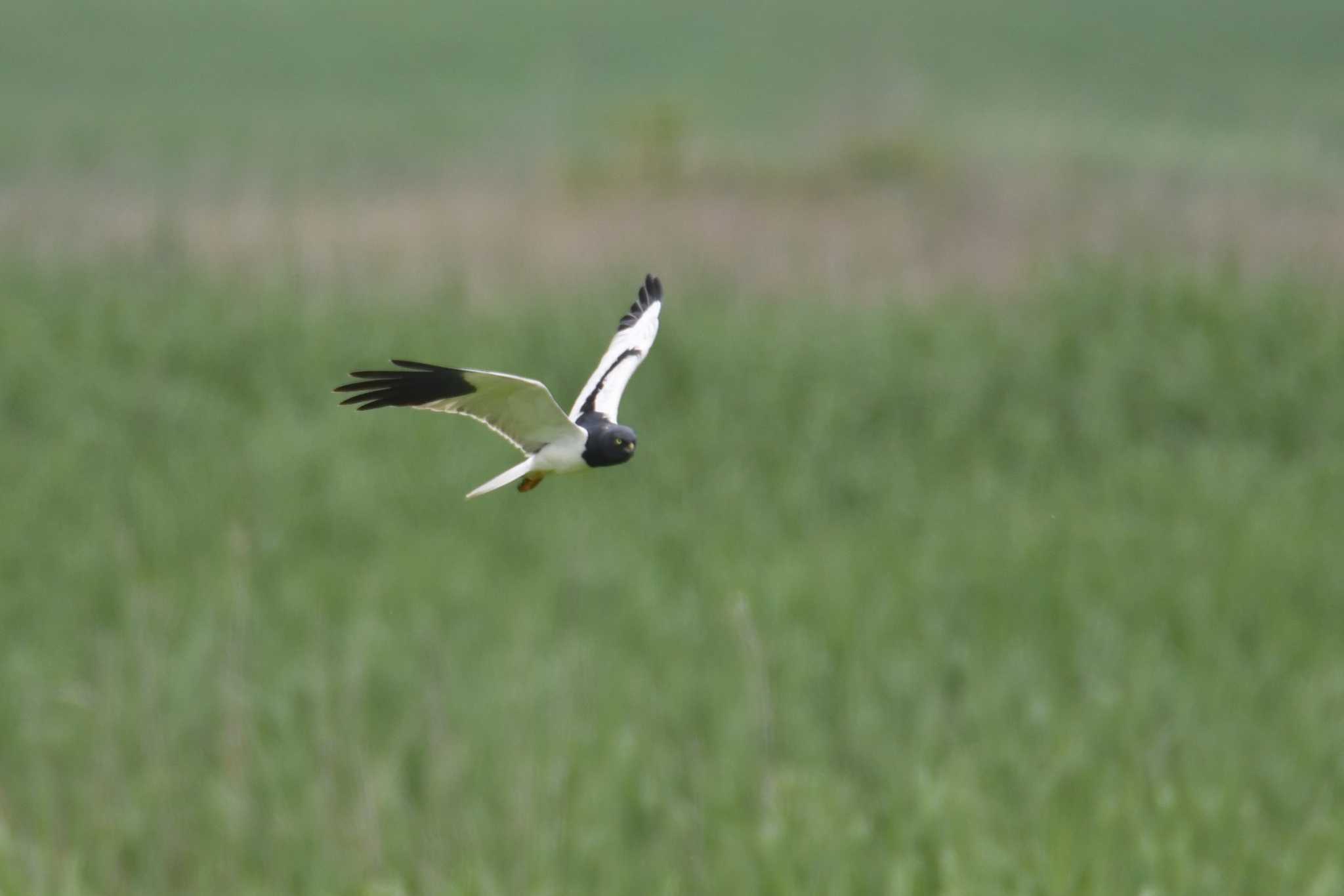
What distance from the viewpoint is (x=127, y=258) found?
17.4 metres

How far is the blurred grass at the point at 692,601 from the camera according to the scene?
7320 millimetres

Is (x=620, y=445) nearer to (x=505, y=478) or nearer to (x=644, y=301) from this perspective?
(x=505, y=478)

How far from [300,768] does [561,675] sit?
1528 millimetres

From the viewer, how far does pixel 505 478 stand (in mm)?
1048

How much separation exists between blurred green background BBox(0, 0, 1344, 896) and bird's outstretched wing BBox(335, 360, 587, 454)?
7.79 feet

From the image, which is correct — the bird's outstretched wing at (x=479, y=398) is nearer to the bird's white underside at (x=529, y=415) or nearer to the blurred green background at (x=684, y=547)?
the bird's white underside at (x=529, y=415)

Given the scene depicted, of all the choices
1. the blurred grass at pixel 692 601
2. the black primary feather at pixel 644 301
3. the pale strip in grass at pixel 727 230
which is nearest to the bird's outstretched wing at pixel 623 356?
the black primary feather at pixel 644 301

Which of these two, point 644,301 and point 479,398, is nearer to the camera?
point 479,398

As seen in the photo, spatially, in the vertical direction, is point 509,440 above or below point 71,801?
above

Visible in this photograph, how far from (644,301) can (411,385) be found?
0.47 m

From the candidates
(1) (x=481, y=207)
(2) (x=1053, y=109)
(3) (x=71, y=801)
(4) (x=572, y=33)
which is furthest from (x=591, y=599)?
(4) (x=572, y=33)

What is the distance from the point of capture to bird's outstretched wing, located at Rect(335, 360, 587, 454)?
3.64 ft

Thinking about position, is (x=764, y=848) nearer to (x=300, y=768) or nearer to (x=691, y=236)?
(x=300, y=768)

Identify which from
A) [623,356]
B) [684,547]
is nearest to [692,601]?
[684,547]
